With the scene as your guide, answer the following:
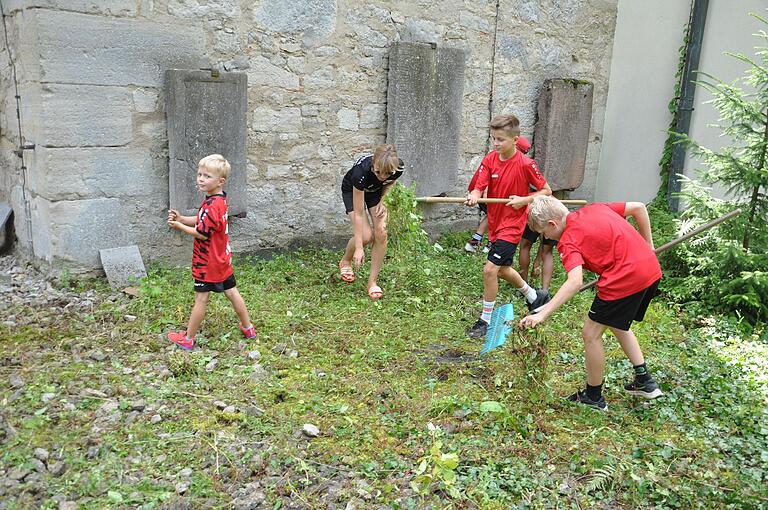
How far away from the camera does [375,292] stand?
212 inches

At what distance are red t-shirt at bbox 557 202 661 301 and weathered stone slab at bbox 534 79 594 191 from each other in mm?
4699

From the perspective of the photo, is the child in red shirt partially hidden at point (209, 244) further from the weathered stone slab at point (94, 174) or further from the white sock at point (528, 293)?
the white sock at point (528, 293)

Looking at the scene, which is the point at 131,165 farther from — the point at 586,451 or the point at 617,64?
the point at 617,64

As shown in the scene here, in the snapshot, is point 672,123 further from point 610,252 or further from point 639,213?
point 610,252

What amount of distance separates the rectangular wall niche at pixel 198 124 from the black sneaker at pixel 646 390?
11.7 feet

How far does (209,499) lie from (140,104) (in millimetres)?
3446

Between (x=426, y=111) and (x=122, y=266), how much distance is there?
11.1 feet

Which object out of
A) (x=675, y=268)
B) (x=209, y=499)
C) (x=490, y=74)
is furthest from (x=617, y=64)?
(x=209, y=499)

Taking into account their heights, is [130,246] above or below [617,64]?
below

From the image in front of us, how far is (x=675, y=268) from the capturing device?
612cm

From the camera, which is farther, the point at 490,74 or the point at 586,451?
the point at 490,74

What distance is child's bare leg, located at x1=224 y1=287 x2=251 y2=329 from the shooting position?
4.23 meters

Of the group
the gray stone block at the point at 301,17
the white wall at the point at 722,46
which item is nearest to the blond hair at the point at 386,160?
the gray stone block at the point at 301,17

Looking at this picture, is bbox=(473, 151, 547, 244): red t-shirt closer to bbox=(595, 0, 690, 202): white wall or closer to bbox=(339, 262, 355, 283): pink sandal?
bbox=(339, 262, 355, 283): pink sandal
